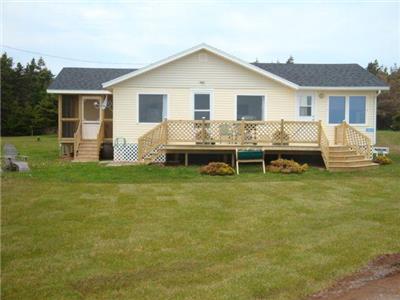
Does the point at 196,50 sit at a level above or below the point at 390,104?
above

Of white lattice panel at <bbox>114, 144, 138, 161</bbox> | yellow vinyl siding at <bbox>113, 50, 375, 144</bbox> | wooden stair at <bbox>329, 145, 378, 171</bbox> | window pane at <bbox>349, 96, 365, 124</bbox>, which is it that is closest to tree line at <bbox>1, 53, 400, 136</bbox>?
window pane at <bbox>349, 96, 365, 124</bbox>

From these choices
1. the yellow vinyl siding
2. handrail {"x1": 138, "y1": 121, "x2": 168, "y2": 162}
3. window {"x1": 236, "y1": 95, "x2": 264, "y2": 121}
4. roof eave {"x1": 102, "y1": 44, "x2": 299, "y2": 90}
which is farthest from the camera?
window {"x1": 236, "y1": 95, "x2": 264, "y2": 121}

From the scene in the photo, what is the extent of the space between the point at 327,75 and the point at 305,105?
223 cm

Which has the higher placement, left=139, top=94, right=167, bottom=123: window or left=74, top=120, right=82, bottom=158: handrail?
left=139, top=94, right=167, bottom=123: window

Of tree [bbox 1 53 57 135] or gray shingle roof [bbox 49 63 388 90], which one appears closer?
gray shingle roof [bbox 49 63 388 90]

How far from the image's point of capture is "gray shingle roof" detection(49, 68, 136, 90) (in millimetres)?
22578

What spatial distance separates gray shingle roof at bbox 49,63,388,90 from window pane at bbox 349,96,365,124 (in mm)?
657

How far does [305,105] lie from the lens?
2062 cm

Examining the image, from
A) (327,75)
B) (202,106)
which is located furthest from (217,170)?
(327,75)

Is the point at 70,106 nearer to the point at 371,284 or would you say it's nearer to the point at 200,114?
the point at 200,114

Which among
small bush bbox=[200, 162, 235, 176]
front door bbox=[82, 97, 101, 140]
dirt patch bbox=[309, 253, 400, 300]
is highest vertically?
front door bbox=[82, 97, 101, 140]

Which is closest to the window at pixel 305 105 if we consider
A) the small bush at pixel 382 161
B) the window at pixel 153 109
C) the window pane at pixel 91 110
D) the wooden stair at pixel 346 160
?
the wooden stair at pixel 346 160

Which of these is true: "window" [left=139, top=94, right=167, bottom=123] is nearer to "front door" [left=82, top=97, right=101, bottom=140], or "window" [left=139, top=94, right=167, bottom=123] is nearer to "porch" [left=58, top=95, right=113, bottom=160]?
"porch" [left=58, top=95, right=113, bottom=160]

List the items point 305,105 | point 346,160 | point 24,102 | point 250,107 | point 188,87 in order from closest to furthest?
point 346,160
point 188,87
point 250,107
point 305,105
point 24,102
